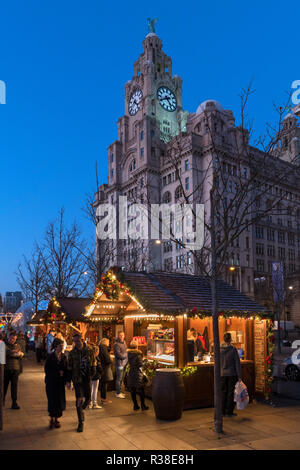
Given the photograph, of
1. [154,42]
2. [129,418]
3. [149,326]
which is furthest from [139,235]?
[129,418]

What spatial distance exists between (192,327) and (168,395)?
470 cm

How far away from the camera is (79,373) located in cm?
876

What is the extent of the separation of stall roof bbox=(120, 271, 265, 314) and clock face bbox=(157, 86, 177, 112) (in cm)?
8858

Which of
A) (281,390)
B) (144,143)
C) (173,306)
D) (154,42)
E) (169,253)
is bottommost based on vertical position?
(281,390)

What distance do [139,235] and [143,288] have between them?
62593 millimetres

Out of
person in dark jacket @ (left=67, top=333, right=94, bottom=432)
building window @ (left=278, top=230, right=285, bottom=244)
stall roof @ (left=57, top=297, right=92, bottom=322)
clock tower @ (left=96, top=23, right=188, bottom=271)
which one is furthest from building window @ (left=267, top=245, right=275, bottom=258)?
person in dark jacket @ (left=67, top=333, right=94, bottom=432)

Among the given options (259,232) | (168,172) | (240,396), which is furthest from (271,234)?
(240,396)

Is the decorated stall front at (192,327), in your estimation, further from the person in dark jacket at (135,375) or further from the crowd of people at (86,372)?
the person in dark jacket at (135,375)

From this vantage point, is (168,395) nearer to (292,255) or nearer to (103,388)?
(103,388)

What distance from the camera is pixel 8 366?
1060 cm

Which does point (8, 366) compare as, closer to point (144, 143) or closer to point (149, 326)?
point (149, 326)

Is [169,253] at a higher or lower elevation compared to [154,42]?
lower

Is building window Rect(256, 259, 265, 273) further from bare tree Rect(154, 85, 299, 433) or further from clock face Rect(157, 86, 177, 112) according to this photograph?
bare tree Rect(154, 85, 299, 433)
